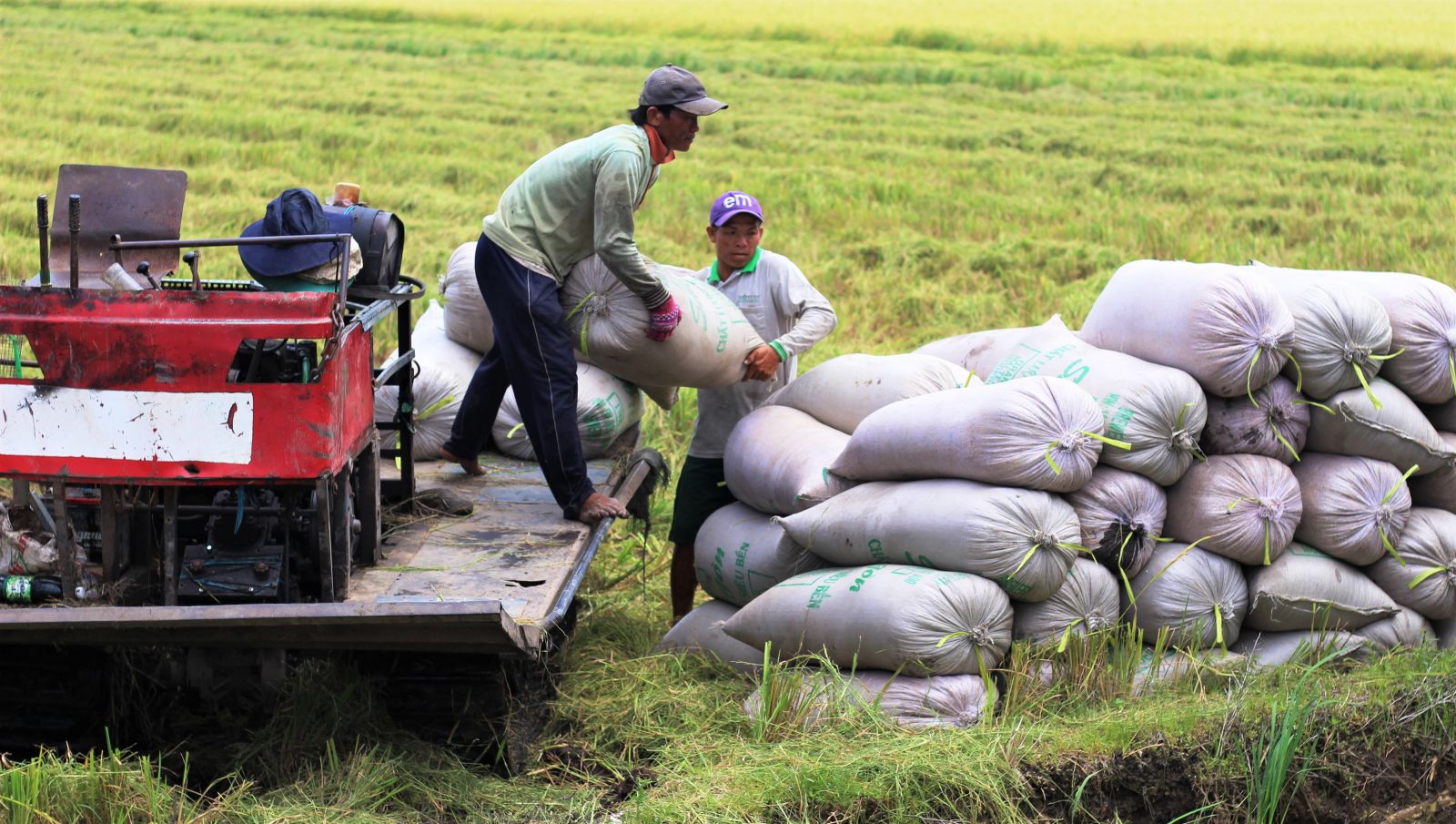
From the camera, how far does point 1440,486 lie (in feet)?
15.8

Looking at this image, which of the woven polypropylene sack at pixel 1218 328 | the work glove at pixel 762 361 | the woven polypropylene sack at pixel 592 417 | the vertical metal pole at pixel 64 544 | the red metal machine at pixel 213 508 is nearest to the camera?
the red metal machine at pixel 213 508

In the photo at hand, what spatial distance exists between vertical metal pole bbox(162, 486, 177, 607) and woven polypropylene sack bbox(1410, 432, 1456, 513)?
392 cm

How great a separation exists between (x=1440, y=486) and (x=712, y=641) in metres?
2.48

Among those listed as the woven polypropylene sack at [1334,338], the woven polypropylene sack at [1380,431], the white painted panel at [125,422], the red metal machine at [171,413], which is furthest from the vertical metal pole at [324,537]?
the woven polypropylene sack at [1380,431]

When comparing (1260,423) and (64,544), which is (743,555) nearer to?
(1260,423)

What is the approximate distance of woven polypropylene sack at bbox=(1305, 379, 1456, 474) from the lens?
4621 mm

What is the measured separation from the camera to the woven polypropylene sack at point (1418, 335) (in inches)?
188

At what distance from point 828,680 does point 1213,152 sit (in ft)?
36.4

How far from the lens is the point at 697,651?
4855 millimetres

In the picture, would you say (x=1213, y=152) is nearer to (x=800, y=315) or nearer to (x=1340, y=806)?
(x=800, y=315)

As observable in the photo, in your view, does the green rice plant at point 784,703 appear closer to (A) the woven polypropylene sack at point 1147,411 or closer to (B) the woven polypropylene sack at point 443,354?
(A) the woven polypropylene sack at point 1147,411

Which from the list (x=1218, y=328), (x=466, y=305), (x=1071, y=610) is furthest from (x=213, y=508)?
(x=1218, y=328)

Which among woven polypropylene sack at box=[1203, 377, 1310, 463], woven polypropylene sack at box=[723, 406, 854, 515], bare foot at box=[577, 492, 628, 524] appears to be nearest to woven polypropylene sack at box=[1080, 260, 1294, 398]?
Result: woven polypropylene sack at box=[1203, 377, 1310, 463]

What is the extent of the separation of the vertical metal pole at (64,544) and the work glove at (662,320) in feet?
6.18
